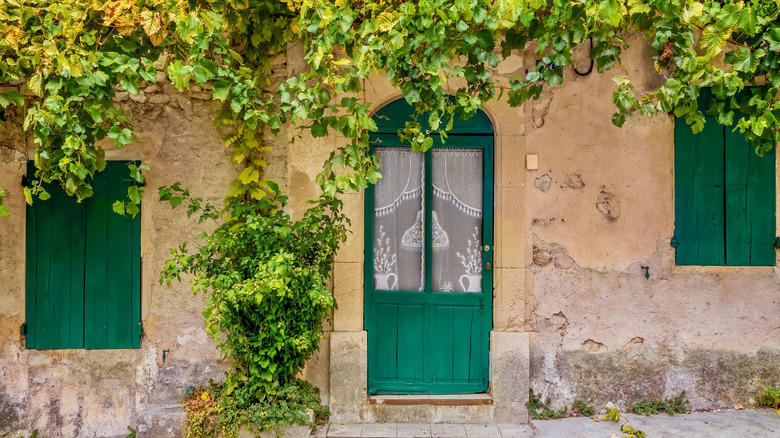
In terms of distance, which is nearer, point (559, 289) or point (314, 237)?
point (314, 237)

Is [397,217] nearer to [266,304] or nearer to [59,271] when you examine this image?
[266,304]

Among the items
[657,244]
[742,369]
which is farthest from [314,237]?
[742,369]

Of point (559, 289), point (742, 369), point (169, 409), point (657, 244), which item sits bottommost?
point (169, 409)

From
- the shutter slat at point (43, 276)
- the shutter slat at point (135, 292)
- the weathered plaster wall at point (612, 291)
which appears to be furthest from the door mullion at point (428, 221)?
the shutter slat at point (43, 276)

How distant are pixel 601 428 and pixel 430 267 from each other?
1.74 metres

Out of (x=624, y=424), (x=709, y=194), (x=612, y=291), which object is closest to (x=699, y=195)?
(x=709, y=194)

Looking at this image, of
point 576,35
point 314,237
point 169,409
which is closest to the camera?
point 576,35

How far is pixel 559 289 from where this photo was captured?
3.95 metres

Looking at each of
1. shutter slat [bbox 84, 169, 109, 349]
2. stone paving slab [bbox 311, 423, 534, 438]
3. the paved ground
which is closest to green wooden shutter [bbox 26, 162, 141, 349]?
shutter slat [bbox 84, 169, 109, 349]

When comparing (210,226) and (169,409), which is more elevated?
(210,226)

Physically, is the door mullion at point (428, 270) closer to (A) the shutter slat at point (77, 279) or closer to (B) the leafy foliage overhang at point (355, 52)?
(B) the leafy foliage overhang at point (355, 52)

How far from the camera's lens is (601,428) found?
369cm

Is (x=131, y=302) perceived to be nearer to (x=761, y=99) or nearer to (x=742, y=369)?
(x=761, y=99)

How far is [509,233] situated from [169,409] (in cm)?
294
